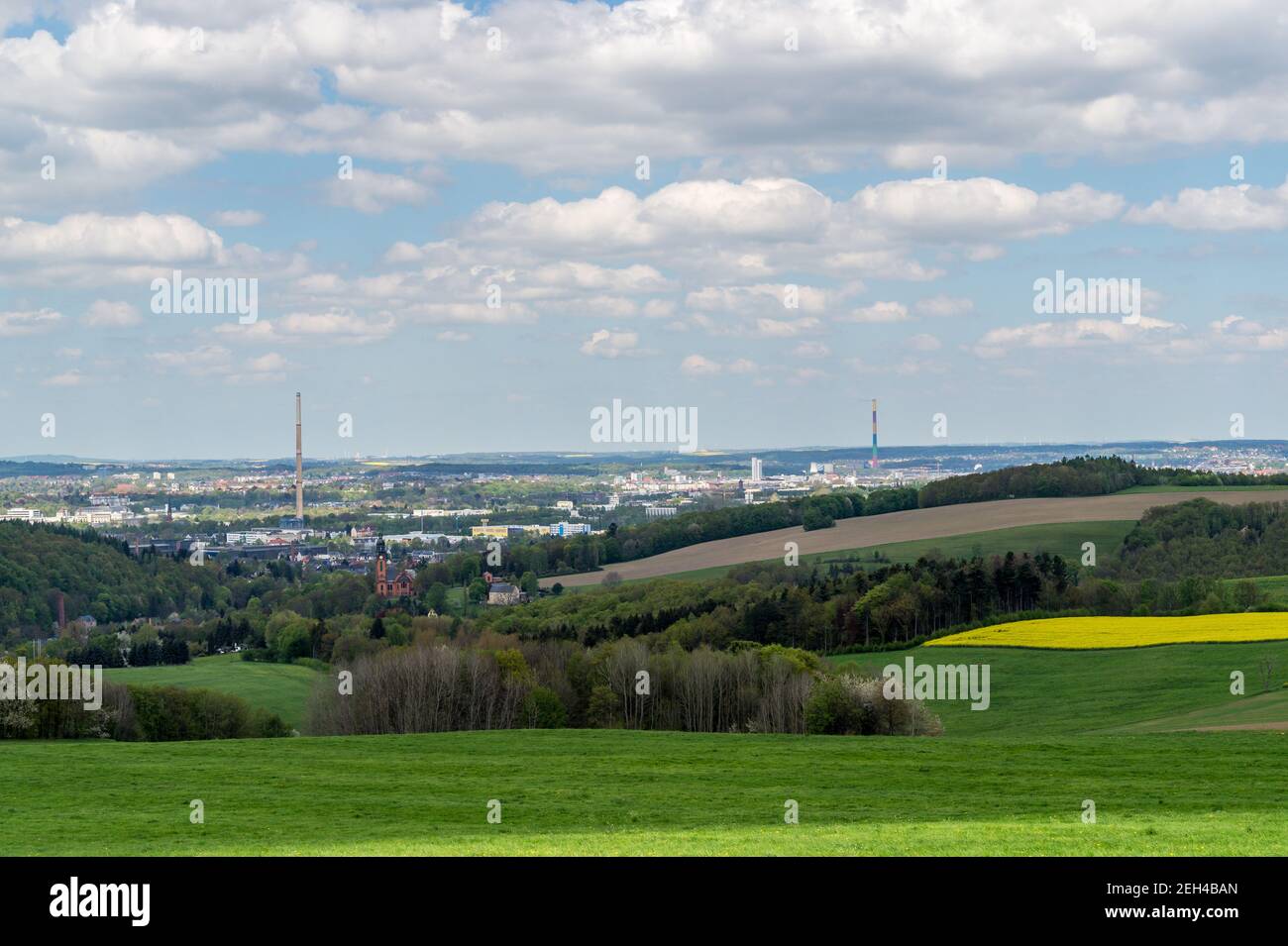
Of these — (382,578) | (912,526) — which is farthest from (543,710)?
(382,578)

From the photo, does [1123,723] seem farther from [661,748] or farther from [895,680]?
[661,748]

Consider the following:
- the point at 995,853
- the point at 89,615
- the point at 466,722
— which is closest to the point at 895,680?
the point at 466,722

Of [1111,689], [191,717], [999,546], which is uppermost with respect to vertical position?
[999,546]

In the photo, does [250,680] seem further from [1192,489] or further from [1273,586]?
[1192,489]

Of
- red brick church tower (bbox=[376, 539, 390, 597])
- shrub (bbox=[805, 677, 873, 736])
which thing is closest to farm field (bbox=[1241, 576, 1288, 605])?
shrub (bbox=[805, 677, 873, 736])
